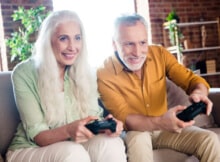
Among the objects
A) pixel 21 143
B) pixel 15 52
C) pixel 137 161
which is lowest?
pixel 137 161

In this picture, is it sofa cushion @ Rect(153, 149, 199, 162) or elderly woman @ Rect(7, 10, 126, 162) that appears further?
sofa cushion @ Rect(153, 149, 199, 162)

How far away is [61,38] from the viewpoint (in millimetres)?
1604

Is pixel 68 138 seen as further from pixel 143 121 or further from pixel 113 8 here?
pixel 113 8

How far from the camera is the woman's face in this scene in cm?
160

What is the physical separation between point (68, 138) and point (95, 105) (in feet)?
0.93

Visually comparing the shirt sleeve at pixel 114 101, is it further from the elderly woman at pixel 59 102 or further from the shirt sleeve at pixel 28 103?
the shirt sleeve at pixel 28 103

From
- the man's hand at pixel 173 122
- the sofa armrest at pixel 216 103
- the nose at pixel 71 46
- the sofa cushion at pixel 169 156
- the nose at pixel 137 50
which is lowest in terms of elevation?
the sofa cushion at pixel 169 156

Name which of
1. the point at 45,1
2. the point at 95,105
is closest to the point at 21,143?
the point at 95,105

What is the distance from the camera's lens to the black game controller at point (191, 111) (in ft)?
4.90

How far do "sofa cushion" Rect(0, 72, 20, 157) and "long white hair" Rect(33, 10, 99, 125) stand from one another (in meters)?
0.30

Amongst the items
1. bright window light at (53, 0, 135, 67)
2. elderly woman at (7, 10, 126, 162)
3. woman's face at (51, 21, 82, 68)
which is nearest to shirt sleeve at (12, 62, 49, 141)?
elderly woman at (7, 10, 126, 162)

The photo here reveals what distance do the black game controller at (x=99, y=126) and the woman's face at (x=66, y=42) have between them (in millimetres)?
354

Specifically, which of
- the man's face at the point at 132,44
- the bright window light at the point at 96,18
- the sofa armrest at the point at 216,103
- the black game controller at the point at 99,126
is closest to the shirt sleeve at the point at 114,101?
the man's face at the point at 132,44

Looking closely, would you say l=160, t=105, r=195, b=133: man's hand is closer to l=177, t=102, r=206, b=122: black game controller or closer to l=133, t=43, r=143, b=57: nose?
l=177, t=102, r=206, b=122: black game controller
